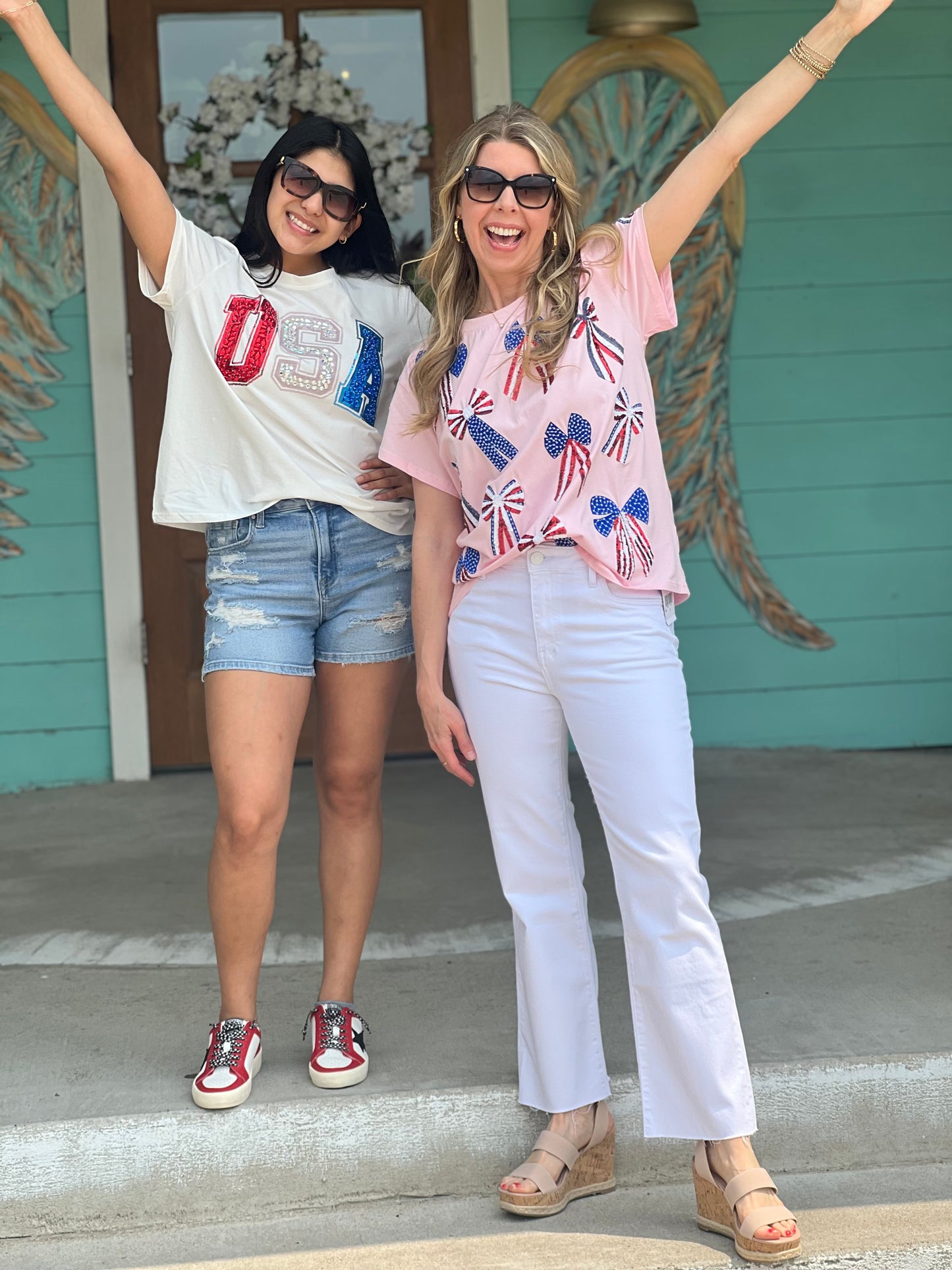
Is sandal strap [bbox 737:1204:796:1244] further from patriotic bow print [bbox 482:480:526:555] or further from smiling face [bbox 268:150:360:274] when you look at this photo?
smiling face [bbox 268:150:360:274]

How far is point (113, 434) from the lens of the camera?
441cm

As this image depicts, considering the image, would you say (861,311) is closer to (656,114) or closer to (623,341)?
(656,114)

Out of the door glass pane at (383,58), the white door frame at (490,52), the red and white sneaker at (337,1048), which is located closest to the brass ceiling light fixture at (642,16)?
the white door frame at (490,52)

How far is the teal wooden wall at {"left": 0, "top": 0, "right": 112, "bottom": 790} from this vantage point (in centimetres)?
442

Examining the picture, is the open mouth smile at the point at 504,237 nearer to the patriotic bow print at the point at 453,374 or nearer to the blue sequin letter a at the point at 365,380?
the patriotic bow print at the point at 453,374

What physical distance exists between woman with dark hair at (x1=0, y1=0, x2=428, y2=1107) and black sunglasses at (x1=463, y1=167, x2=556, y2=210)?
31 centimetres

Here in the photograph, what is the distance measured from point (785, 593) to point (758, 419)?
1.90 feet

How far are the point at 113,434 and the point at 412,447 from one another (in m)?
2.56

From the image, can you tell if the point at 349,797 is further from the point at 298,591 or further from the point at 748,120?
the point at 748,120

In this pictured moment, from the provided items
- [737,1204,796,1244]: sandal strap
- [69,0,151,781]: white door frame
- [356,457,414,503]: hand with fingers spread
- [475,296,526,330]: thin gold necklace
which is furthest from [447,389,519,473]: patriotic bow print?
[69,0,151,781]: white door frame

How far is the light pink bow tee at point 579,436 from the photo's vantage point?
6.34 feet

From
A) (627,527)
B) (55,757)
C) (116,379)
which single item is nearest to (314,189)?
(627,527)

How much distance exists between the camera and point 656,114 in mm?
4457

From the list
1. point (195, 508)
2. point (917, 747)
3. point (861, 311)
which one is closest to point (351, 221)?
point (195, 508)
